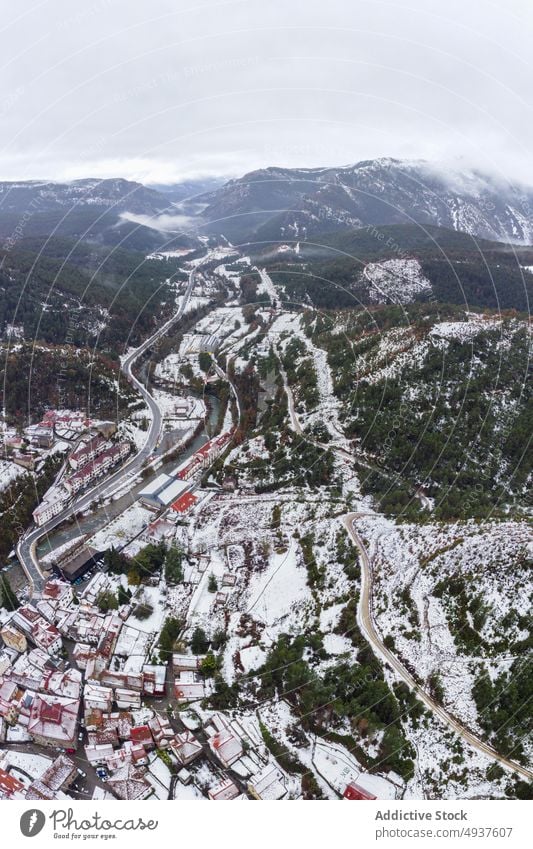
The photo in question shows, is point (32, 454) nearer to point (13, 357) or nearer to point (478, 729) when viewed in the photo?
point (13, 357)

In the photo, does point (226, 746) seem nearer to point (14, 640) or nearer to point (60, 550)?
point (14, 640)

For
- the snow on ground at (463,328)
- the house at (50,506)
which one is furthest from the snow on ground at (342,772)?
the snow on ground at (463,328)

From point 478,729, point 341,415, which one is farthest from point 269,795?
point 341,415

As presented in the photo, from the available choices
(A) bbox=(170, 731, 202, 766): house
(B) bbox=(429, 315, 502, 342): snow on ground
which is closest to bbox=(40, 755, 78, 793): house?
(A) bbox=(170, 731, 202, 766): house

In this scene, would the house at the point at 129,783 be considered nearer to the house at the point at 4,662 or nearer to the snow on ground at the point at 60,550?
the house at the point at 4,662

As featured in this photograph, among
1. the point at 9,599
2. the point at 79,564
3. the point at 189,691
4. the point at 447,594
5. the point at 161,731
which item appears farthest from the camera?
the point at 79,564

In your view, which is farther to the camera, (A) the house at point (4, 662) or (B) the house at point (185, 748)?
(A) the house at point (4, 662)

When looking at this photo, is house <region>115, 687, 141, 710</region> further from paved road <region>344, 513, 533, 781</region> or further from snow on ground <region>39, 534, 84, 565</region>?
snow on ground <region>39, 534, 84, 565</region>

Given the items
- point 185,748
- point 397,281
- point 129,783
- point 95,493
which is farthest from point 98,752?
point 397,281
